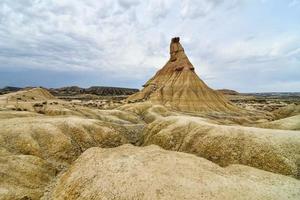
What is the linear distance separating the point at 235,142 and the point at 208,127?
9251mm

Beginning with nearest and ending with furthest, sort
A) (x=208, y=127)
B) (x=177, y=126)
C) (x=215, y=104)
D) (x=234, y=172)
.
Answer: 1. (x=234, y=172)
2. (x=208, y=127)
3. (x=177, y=126)
4. (x=215, y=104)

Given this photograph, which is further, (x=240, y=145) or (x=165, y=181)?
(x=240, y=145)

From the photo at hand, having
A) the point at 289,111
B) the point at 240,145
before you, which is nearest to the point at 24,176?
the point at 240,145

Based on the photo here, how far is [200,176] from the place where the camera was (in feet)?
104

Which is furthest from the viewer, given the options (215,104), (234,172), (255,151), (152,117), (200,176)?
(215,104)

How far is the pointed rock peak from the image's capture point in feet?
516

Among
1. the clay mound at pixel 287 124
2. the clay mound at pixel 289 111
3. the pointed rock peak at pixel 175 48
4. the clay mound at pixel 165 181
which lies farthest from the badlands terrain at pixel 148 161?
the pointed rock peak at pixel 175 48

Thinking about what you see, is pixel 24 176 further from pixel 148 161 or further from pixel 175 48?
pixel 175 48

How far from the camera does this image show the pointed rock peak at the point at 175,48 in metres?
157

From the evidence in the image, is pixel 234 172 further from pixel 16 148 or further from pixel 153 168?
pixel 16 148

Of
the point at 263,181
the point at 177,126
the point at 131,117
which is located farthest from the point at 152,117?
the point at 263,181

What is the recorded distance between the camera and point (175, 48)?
Result: 15800 centimetres

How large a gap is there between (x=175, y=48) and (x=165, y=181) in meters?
135

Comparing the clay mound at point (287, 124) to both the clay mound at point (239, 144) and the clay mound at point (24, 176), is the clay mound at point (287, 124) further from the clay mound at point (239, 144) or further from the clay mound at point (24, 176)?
the clay mound at point (24, 176)
